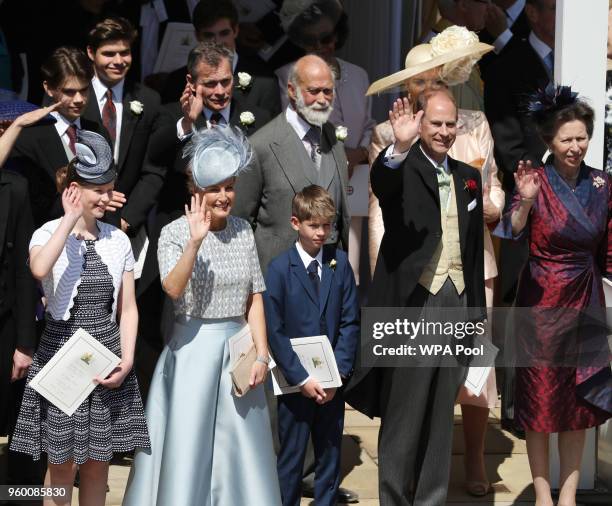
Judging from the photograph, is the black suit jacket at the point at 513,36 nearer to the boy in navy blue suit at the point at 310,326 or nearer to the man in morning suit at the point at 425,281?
the man in morning suit at the point at 425,281

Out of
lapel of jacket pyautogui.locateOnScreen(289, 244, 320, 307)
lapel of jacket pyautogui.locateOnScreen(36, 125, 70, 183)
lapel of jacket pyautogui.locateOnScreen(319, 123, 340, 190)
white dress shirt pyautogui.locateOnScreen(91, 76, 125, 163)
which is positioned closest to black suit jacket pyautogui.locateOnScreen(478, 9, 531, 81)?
lapel of jacket pyautogui.locateOnScreen(319, 123, 340, 190)

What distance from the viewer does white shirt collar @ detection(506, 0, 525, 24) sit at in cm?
898

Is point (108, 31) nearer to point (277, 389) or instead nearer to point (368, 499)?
point (277, 389)

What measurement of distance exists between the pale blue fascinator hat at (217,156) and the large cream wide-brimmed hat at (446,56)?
3.29ft

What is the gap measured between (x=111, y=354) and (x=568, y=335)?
2243mm

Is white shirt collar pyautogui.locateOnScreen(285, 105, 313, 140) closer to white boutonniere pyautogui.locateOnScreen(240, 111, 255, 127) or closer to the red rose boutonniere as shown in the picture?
white boutonniere pyautogui.locateOnScreen(240, 111, 255, 127)

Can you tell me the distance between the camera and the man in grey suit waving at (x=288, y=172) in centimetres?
666

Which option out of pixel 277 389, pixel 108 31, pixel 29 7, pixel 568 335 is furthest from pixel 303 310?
pixel 29 7

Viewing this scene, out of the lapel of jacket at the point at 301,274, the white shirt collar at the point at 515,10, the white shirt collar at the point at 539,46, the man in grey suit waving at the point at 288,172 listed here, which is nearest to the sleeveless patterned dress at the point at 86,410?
the lapel of jacket at the point at 301,274

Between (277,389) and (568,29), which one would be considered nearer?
(277,389)

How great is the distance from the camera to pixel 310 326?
6191mm

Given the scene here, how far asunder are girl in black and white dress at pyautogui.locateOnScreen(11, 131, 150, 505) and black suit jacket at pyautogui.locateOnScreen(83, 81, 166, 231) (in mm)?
1239

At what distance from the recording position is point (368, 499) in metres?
6.82

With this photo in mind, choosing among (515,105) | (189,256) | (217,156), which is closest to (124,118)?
(217,156)
